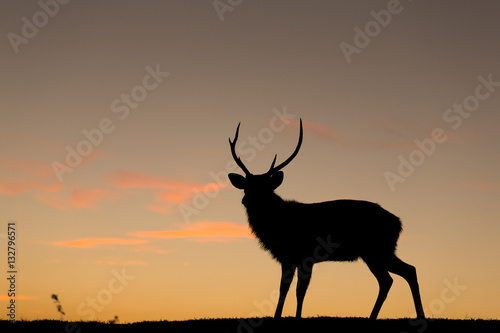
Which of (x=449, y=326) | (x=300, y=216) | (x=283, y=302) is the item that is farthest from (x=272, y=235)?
(x=449, y=326)

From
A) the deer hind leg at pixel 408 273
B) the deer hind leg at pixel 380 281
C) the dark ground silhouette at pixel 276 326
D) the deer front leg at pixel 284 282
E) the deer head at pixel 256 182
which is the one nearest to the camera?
the dark ground silhouette at pixel 276 326

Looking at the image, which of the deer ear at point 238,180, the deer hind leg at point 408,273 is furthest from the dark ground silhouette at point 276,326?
the deer ear at point 238,180

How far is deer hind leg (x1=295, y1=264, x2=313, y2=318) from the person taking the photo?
15.7 meters

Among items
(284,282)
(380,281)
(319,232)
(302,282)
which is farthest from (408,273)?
(284,282)

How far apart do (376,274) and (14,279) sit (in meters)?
8.69

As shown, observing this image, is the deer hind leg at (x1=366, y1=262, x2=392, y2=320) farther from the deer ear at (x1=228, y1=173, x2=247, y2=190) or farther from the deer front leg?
the deer ear at (x1=228, y1=173, x2=247, y2=190)

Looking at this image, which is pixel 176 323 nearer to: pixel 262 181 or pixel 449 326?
pixel 262 181

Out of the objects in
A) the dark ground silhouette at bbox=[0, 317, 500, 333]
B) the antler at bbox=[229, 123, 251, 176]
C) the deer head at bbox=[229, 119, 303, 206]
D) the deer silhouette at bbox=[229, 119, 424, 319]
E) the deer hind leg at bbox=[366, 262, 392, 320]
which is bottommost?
the dark ground silhouette at bbox=[0, 317, 500, 333]

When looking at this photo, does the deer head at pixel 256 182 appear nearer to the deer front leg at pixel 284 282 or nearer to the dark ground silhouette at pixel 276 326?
the deer front leg at pixel 284 282

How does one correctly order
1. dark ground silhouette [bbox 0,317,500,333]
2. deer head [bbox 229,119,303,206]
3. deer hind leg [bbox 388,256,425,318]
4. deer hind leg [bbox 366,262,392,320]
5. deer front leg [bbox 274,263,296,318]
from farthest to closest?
1. deer head [bbox 229,119,303,206]
2. deer hind leg [bbox 388,256,425,318]
3. deer hind leg [bbox 366,262,392,320]
4. deer front leg [bbox 274,263,296,318]
5. dark ground silhouette [bbox 0,317,500,333]

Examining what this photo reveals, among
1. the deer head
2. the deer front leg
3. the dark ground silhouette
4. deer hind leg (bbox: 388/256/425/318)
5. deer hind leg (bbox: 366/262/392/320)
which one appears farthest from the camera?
the deer head

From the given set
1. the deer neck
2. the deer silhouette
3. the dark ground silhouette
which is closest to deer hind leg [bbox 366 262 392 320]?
the deer silhouette

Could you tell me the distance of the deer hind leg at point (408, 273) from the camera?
1631cm

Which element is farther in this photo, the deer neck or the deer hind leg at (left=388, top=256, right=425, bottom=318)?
the deer neck
